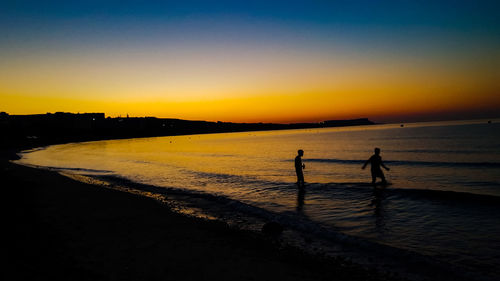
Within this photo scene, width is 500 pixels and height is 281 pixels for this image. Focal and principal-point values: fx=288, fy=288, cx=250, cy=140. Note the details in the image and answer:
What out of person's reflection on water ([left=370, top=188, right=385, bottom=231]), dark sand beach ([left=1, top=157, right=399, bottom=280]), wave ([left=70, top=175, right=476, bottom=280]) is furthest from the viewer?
person's reflection on water ([left=370, top=188, right=385, bottom=231])

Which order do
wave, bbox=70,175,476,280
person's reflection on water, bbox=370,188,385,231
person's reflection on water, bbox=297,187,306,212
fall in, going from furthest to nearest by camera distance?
person's reflection on water, bbox=297,187,306,212 → person's reflection on water, bbox=370,188,385,231 → wave, bbox=70,175,476,280

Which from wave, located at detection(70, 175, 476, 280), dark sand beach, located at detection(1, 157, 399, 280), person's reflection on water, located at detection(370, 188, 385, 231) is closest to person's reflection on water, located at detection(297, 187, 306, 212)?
wave, located at detection(70, 175, 476, 280)

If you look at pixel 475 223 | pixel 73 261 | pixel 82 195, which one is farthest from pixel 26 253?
pixel 475 223

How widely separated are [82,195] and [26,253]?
8.43 meters

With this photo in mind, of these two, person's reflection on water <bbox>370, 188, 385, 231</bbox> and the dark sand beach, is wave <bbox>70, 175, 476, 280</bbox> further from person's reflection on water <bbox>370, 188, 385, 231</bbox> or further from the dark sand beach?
person's reflection on water <bbox>370, 188, 385, 231</bbox>

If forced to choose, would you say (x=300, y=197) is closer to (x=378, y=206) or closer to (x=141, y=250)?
(x=378, y=206)

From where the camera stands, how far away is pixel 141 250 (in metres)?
7.14

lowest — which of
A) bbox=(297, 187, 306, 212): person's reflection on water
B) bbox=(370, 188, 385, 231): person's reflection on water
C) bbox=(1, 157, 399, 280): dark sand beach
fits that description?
bbox=(297, 187, 306, 212): person's reflection on water

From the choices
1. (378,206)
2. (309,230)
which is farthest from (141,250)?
(378,206)

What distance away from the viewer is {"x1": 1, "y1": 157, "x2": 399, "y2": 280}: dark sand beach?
5770 mm

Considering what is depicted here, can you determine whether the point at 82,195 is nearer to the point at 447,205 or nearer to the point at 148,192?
the point at 148,192

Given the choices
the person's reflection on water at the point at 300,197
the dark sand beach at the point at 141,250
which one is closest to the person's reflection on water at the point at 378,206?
the person's reflection on water at the point at 300,197

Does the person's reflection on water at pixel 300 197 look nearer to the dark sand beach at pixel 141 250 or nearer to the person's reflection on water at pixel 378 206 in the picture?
the person's reflection on water at pixel 378 206

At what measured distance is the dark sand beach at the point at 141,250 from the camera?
5.77 metres
